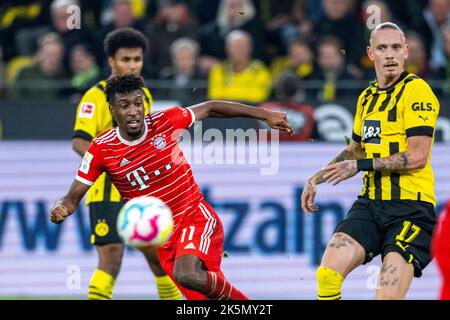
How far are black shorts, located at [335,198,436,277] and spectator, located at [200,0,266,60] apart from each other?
20.5ft

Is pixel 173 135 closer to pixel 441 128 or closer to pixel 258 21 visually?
pixel 441 128

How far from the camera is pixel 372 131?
7633 mm

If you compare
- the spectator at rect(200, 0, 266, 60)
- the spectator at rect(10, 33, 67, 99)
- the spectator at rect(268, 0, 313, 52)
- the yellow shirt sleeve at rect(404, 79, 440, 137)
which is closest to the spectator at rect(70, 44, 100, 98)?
the spectator at rect(10, 33, 67, 99)

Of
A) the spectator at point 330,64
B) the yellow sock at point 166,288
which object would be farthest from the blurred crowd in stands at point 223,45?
the yellow sock at point 166,288

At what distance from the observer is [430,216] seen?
753cm

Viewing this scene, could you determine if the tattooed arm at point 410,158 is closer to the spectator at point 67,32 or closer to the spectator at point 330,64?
the spectator at point 330,64

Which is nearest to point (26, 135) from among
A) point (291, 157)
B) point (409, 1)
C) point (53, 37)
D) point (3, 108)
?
point (3, 108)

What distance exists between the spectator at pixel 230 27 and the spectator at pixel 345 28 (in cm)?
79

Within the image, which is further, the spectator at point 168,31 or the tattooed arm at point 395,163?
the spectator at point 168,31

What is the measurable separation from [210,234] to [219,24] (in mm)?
6711

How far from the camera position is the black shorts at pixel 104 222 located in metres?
9.11

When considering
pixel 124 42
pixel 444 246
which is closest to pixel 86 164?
pixel 124 42

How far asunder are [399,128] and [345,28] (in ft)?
20.5

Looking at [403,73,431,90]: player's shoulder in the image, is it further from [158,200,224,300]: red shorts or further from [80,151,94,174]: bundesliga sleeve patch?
[80,151,94,174]: bundesliga sleeve patch
